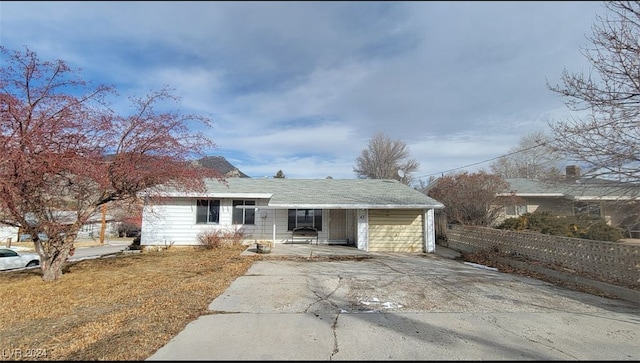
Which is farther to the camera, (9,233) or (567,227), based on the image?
(9,233)

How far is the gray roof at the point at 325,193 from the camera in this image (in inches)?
559

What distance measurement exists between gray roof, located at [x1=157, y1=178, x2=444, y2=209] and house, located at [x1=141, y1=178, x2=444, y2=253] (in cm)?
4

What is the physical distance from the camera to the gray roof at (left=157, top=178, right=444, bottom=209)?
1421cm

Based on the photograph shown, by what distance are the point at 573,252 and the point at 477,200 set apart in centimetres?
804

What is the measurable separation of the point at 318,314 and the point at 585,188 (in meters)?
6.61

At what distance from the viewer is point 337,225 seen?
54.2ft

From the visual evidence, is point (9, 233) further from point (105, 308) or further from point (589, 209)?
point (589, 209)

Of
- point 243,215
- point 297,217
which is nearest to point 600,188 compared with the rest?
point 297,217

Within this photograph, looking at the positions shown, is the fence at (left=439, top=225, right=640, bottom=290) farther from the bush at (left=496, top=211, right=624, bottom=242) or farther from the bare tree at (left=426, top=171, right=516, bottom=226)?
the bare tree at (left=426, top=171, right=516, bottom=226)

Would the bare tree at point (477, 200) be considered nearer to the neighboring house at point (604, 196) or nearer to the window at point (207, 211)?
the neighboring house at point (604, 196)

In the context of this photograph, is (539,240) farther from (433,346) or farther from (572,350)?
(433,346)

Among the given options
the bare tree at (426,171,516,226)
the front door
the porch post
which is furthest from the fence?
the front door

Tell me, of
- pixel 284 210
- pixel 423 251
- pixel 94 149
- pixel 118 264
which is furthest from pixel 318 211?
pixel 94 149

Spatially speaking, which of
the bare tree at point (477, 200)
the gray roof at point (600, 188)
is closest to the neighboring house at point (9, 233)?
the gray roof at point (600, 188)
